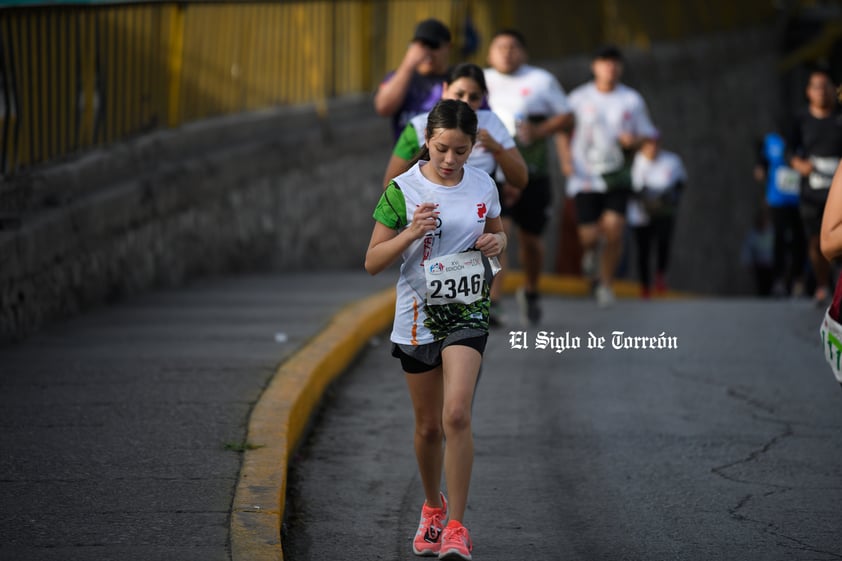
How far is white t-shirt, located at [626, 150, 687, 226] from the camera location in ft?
53.9

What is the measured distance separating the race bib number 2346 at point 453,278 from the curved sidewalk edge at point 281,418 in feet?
3.13

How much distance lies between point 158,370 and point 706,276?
21.4 m

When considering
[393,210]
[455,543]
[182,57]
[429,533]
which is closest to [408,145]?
[393,210]

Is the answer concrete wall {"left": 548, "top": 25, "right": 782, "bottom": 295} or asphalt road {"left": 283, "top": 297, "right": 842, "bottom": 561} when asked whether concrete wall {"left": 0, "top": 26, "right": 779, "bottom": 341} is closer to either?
asphalt road {"left": 283, "top": 297, "right": 842, "bottom": 561}

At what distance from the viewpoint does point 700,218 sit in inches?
1119

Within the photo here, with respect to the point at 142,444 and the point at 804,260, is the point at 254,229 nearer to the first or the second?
the point at 804,260

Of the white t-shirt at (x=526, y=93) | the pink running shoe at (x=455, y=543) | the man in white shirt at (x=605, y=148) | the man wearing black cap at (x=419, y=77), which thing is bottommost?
the pink running shoe at (x=455, y=543)

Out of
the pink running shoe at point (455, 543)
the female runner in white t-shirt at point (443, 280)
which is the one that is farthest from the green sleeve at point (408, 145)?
the pink running shoe at point (455, 543)

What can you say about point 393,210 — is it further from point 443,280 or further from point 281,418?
point 281,418

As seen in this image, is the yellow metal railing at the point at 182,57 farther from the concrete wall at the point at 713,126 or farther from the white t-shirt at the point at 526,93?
the concrete wall at the point at 713,126

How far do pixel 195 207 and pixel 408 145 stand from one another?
5.80 metres

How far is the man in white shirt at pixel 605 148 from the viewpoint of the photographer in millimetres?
12484

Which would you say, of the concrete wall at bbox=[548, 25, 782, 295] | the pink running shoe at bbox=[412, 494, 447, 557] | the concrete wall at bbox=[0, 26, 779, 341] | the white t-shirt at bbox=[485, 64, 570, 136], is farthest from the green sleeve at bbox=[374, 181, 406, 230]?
the concrete wall at bbox=[548, 25, 782, 295]

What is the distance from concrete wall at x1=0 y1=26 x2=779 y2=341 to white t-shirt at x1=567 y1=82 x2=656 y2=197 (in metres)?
2.80
